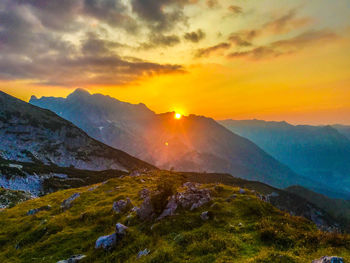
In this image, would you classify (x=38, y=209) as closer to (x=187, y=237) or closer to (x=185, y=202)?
(x=185, y=202)

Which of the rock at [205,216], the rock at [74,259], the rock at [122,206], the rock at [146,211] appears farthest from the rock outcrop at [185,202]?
the rock at [74,259]

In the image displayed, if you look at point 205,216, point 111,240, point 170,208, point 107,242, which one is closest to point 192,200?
point 170,208

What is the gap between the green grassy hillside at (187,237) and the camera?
53.9 ft

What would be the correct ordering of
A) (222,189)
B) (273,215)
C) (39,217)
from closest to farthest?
(273,215) → (39,217) → (222,189)

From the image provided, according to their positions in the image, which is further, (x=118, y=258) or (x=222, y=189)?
(x=222, y=189)

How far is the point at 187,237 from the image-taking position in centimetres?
1888

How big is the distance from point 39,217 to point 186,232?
83.0 feet

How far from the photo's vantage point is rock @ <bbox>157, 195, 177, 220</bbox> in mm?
24280

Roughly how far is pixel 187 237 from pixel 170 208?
6.40m

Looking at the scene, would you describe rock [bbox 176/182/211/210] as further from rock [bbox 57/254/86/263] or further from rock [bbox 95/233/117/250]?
rock [bbox 57/254/86/263]

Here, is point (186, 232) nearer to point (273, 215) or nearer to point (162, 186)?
point (162, 186)

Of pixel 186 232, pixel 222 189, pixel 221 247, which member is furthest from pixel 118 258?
pixel 222 189

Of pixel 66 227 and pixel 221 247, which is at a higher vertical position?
pixel 221 247

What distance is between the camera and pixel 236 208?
83.9 feet
